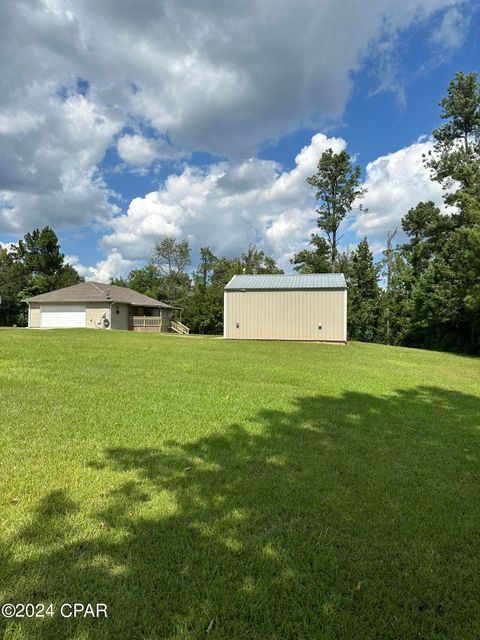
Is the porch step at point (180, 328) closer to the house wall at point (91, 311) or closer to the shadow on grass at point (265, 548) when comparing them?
the house wall at point (91, 311)

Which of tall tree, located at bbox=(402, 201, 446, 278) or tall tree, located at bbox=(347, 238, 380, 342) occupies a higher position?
tall tree, located at bbox=(402, 201, 446, 278)

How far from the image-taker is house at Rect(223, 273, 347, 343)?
20.9 metres

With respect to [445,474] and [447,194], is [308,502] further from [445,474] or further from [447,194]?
[447,194]

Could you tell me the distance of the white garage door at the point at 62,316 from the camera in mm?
28469

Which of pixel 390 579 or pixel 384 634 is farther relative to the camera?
pixel 390 579

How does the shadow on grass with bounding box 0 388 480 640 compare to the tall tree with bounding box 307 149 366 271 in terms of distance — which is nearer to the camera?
the shadow on grass with bounding box 0 388 480 640

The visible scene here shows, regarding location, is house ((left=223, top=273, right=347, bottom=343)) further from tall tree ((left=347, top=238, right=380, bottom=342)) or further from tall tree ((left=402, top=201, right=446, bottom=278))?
tall tree ((left=402, top=201, right=446, bottom=278))

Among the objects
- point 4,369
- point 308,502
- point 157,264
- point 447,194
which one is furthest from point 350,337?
point 308,502

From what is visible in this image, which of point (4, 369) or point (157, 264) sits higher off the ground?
point (157, 264)

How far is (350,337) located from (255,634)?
32305mm

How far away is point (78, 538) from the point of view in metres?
2.52

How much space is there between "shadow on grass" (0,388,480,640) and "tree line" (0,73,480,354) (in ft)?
56.7

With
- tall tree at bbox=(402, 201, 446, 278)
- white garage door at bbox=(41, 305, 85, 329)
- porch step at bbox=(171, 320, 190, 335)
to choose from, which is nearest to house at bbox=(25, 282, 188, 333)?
white garage door at bbox=(41, 305, 85, 329)

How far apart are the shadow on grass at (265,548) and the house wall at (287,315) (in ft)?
55.3
